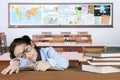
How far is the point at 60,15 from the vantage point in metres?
11.8

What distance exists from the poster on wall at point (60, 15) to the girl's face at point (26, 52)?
32.0 ft

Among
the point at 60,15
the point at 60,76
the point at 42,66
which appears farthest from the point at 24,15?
the point at 60,76

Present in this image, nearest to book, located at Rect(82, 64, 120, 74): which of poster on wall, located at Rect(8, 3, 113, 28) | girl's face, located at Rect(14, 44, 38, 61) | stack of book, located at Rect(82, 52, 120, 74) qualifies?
stack of book, located at Rect(82, 52, 120, 74)

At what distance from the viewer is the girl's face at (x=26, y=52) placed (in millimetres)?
1904

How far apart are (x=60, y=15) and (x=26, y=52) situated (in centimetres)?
996

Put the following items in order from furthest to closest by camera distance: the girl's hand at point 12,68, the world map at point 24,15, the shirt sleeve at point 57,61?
the world map at point 24,15 → the shirt sleeve at point 57,61 → the girl's hand at point 12,68

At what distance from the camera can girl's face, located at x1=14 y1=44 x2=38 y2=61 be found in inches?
75.0

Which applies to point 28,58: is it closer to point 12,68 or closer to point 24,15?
point 12,68

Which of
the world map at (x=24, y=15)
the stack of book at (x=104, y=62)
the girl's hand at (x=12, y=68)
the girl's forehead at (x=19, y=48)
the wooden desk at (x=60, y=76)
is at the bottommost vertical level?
the wooden desk at (x=60, y=76)

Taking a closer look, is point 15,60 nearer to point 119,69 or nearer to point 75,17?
point 119,69

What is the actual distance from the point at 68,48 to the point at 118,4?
18.9 ft

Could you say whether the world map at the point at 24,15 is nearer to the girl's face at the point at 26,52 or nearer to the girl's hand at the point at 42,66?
the girl's face at the point at 26,52

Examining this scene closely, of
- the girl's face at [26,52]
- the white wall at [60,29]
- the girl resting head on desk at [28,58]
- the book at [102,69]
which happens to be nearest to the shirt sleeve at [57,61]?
the girl resting head on desk at [28,58]

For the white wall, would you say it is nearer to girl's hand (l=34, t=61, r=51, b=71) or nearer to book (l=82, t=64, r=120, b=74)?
girl's hand (l=34, t=61, r=51, b=71)
